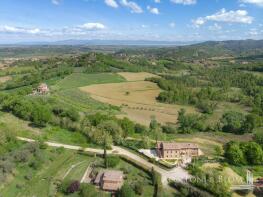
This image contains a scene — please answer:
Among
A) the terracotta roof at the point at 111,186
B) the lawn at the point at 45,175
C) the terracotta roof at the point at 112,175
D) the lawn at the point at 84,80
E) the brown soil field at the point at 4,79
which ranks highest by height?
the terracotta roof at the point at 112,175

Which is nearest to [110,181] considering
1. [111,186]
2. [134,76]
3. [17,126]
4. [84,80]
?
[111,186]

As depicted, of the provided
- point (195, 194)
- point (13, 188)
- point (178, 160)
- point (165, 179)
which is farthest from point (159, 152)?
point (13, 188)

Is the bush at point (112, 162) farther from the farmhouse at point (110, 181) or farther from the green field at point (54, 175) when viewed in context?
the farmhouse at point (110, 181)

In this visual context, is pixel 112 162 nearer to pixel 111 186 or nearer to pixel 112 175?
pixel 112 175

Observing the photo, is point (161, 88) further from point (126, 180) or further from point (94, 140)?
point (126, 180)

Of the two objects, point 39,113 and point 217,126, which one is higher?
point 39,113

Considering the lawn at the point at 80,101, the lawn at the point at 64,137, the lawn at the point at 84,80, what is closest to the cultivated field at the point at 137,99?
the lawn at the point at 80,101
